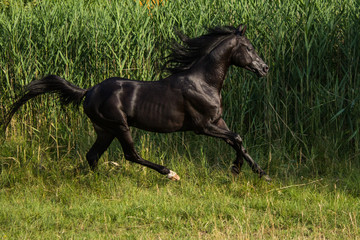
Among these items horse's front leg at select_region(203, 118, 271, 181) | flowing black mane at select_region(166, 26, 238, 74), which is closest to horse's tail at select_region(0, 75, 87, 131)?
flowing black mane at select_region(166, 26, 238, 74)

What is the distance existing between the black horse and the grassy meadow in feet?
2.07

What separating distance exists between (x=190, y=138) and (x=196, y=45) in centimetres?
181

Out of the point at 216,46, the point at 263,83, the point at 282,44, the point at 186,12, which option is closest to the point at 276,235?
the point at 216,46

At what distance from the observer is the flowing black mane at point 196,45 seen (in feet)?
19.0

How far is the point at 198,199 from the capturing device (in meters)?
5.63

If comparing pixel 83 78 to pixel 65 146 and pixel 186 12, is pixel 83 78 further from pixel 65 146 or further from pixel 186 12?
pixel 186 12

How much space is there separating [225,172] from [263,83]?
1539 millimetres

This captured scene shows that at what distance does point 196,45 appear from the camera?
5867 mm

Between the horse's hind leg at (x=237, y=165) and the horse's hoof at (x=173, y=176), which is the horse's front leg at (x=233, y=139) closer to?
the horse's hind leg at (x=237, y=165)

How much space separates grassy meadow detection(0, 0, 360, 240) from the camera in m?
5.06

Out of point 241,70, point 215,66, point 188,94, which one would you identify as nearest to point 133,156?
point 188,94

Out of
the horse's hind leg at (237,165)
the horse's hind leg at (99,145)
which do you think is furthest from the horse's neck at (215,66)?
the horse's hind leg at (99,145)

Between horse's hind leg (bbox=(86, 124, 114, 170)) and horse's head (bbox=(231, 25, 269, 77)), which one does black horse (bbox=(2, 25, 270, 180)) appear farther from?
horse's hind leg (bbox=(86, 124, 114, 170))

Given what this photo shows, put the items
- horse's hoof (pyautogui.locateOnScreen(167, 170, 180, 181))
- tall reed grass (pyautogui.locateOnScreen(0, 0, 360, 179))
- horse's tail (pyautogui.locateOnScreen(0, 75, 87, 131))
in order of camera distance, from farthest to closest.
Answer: tall reed grass (pyautogui.locateOnScreen(0, 0, 360, 179)), horse's tail (pyautogui.locateOnScreen(0, 75, 87, 131)), horse's hoof (pyautogui.locateOnScreen(167, 170, 180, 181))
